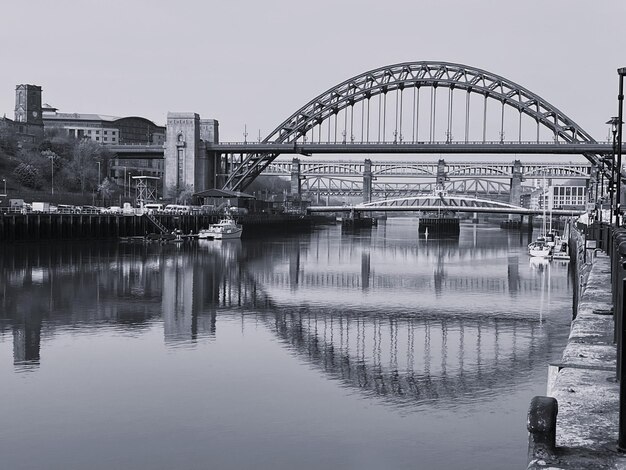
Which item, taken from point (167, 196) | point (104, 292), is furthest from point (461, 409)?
point (167, 196)

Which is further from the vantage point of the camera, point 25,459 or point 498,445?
point 498,445

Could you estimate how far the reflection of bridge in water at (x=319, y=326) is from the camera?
1673 cm

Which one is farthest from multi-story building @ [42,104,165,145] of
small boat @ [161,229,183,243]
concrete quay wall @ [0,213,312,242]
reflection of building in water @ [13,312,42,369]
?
reflection of building in water @ [13,312,42,369]

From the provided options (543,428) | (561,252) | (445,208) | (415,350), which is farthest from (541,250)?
(445,208)

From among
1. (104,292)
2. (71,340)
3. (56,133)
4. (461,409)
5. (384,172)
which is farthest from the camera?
(384,172)

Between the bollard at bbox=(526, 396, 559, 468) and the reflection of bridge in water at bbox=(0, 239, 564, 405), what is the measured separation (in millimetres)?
7670

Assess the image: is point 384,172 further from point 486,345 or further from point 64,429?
point 64,429

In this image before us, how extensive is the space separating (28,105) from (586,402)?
138 m

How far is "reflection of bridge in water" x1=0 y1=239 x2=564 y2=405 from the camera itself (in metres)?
16.7

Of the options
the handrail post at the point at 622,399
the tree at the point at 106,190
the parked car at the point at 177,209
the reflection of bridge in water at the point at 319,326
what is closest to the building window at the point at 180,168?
the tree at the point at 106,190

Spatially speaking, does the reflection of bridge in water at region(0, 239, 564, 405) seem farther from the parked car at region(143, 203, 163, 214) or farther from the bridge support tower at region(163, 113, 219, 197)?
the bridge support tower at region(163, 113, 219, 197)

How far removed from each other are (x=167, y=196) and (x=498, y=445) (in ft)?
263

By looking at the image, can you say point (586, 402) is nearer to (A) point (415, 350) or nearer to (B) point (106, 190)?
(A) point (415, 350)

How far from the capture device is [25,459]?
11.2m
